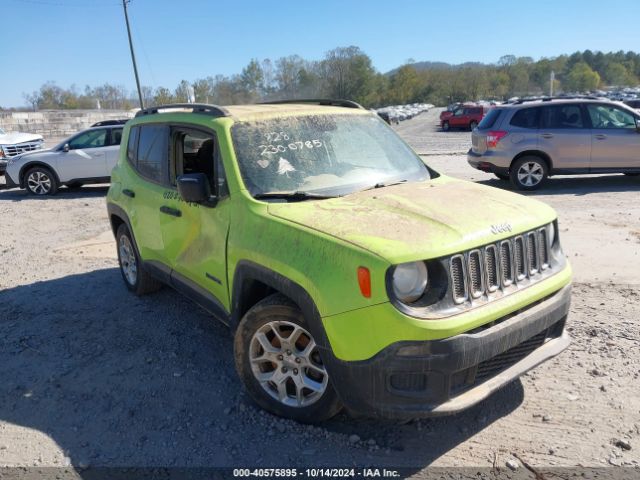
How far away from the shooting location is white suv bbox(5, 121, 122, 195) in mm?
12977

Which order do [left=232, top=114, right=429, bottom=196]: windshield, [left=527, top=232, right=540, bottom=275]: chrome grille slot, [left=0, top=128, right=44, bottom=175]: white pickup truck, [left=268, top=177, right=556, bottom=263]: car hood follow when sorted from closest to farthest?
[left=268, top=177, right=556, bottom=263]: car hood, [left=527, top=232, right=540, bottom=275]: chrome grille slot, [left=232, top=114, right=429, bottom=196]: windshield, [left=0, top=128, right=44, bottom=175]: white pickup truck

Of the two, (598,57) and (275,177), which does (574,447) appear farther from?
(598,57)

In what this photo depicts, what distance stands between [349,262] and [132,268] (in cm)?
356

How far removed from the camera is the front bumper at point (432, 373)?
8.29 feet

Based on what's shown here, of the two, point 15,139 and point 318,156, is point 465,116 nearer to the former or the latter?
point 15,139

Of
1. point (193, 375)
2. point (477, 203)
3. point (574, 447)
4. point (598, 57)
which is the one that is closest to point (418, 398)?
point (574, 447)

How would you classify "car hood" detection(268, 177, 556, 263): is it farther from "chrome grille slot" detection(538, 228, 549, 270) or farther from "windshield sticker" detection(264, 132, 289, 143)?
"windshield sticker" detection(264, 132, 289, 143)

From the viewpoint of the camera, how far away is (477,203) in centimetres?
326

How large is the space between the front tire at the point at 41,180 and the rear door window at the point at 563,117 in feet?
37.8

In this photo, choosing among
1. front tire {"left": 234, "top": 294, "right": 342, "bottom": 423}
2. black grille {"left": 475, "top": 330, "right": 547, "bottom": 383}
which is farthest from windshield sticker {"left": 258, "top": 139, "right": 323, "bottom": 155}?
black grille {"left": 475, "top": 330, "right": 547, "bottom": 383}

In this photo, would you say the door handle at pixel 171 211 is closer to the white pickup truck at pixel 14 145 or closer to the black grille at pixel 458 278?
the black grille at pixel 458 278

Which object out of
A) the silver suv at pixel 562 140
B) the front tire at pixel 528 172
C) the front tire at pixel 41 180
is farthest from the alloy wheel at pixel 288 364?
the front tire at pixel 41 180

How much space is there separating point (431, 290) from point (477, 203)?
2.85ft

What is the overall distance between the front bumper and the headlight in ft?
0.82
